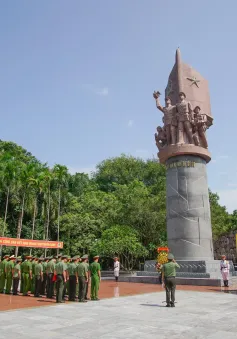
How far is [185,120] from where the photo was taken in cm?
1967

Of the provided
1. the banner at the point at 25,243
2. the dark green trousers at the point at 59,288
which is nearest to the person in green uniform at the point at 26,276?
the banner at the point at 25,243

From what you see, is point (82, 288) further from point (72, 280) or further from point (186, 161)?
point (186, 161)

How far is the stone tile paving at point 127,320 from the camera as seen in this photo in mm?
6457

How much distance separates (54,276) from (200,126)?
41.3 ft

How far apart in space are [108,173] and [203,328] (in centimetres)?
3881

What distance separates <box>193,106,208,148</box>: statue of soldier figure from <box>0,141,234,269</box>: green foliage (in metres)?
9.96

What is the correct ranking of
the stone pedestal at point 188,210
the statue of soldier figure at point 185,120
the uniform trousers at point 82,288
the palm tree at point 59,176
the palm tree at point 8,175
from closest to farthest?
the uniform trousers at point 82,288
the stone pedestal at point 188,210
the statue of soldier figure at point 185,120
the palm tree at point 8,175
the palm tree at point 59,176

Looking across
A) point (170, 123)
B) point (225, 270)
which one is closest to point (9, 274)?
point (225, 270)

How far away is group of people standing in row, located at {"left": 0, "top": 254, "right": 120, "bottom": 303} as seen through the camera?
37.0ft

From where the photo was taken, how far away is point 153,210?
99.8 ft

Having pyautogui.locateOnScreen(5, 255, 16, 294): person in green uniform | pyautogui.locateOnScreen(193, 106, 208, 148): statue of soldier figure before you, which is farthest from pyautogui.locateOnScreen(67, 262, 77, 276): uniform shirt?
pyautogui.locateOnScreen(193, 106, 208, 148): statue of soldier figure

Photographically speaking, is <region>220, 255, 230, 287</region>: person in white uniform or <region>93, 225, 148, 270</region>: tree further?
<region>93, 225, 148, 270</region>: tree

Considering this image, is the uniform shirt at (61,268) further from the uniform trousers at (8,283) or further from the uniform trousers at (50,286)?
the uniform trousers at (8,283)

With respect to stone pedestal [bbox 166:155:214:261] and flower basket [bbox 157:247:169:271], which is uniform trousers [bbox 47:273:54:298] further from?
stone pedestal [bbox 166:155:214:261]
